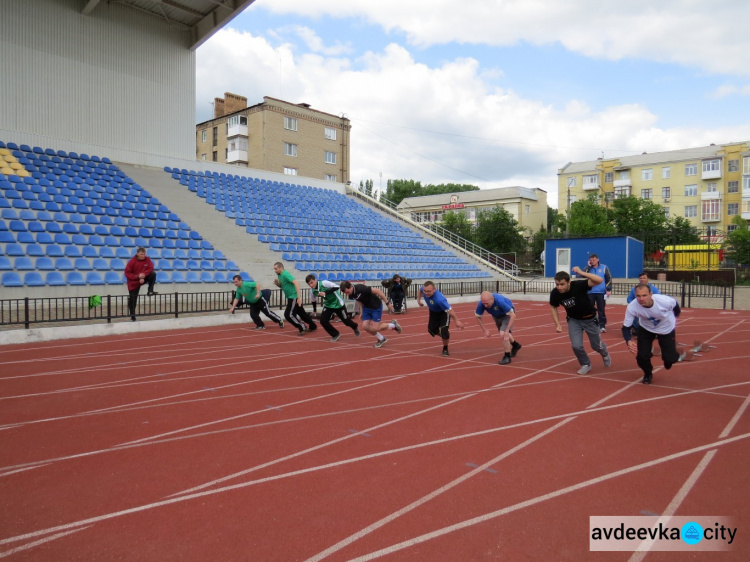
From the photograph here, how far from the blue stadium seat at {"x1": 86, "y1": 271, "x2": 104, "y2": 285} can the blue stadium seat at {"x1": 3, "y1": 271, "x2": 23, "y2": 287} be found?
167 cm

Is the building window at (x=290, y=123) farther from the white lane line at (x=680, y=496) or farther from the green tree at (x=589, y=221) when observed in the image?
the white lane line at (x=680, y=496)

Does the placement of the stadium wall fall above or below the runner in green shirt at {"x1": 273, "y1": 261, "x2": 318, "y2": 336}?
above

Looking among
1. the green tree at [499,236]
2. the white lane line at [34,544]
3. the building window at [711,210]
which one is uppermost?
the building window at [711,210]

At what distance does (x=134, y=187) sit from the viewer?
2223 cm

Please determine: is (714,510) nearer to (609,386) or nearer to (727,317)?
(609,386)

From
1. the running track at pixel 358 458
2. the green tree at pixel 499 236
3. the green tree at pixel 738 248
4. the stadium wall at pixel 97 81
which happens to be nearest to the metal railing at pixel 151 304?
the running track at pixel 358 458

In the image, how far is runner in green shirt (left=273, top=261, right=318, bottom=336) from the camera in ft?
39.5

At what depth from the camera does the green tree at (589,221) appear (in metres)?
43.3

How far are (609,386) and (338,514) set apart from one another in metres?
5.07

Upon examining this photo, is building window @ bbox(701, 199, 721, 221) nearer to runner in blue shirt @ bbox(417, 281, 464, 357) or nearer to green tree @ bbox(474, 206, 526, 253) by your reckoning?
green tree @ bbox(474, 206, 526, 253)

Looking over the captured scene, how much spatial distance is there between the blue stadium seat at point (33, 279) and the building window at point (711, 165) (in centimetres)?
7265

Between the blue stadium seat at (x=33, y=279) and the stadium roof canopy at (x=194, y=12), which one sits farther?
the stadium roof canopy at (x=194, y=12)

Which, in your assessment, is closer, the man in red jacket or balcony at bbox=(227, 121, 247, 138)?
the man in red jacket

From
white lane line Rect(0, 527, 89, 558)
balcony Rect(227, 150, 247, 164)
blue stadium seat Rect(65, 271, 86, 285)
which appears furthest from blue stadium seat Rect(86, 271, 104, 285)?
balcony Rect(227, 150, 247, 164)
